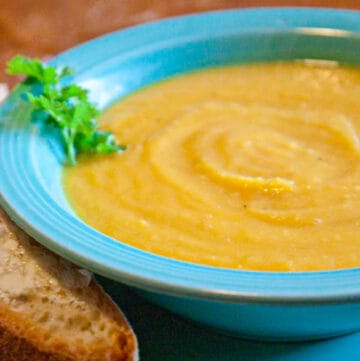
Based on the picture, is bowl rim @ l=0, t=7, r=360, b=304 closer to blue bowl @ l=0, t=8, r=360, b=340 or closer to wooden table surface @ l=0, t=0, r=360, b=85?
blue bowl @ l=0, t=8, r=360, b=340

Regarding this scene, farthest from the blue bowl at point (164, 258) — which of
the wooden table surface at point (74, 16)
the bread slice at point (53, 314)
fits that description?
the wooden table surface at point (74, 16)

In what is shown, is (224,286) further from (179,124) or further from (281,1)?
(281,1)

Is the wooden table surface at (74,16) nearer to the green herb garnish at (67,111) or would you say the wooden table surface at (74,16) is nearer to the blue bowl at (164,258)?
the blue bowl at (164,258)

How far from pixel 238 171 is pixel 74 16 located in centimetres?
189

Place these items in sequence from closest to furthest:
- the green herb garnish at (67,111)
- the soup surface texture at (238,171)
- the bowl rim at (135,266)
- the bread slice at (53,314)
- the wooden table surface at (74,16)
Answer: the bowl rim at (135,266), the bread slice at (53,314), the soup surface texture at (238,171), the green herb garnish at (67,111), the wooden table surface at (74,16)

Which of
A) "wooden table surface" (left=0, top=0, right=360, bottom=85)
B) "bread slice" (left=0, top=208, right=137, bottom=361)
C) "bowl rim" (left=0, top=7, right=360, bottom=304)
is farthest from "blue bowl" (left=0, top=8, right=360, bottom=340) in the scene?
"wooden table surface" (left=0, top=0, right=360, bottom=85)

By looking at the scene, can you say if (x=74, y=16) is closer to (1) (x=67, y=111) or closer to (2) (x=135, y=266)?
(1) (x=67, y=111)

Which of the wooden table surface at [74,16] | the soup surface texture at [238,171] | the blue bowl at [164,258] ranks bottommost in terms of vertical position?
the wooden table surface at [74,16]

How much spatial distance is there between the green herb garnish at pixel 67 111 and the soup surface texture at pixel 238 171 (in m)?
0.06

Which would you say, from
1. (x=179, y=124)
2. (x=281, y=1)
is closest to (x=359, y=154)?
(x=179, y=124)

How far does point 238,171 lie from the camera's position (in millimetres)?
2137

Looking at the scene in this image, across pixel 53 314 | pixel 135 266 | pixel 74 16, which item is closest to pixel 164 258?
pixel 135 266

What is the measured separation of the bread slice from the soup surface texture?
205 mm

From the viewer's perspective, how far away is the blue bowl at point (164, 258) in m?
1.42
